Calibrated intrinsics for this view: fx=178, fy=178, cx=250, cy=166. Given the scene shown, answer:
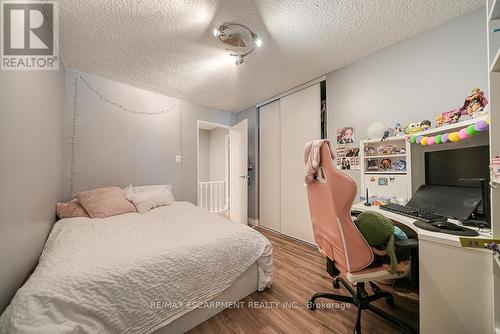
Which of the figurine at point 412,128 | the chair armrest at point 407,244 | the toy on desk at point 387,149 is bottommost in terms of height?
the chair armrest at point 407,244

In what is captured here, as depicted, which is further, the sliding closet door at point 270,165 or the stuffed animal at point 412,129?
the sliding closet door at point 270,165

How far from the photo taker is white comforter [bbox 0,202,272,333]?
0.81 meters

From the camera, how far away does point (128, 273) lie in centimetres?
101

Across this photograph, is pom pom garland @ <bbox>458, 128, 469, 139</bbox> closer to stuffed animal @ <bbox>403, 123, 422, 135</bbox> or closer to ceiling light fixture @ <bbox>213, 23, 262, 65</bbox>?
stuffed animal @ <bbox>403, 123, 422, 135</bbox>

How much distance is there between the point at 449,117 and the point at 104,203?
3435mm

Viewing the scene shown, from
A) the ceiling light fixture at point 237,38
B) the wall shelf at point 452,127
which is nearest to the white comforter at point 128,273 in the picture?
the wall shelf at point 452,127

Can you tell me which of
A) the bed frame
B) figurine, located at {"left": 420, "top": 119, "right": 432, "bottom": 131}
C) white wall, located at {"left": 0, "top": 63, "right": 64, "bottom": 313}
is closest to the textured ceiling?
white wall, located at {"left": 0, "top": 63, "right": 64, "bottom": 313}

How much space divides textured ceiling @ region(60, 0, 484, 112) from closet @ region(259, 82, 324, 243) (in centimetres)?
45

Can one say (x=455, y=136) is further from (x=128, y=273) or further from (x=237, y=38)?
(x=128, y=273)

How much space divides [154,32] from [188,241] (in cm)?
188

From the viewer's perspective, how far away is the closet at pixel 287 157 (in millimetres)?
2689

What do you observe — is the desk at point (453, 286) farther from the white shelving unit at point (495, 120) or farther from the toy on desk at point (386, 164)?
the toy on desk at point (386, 164)

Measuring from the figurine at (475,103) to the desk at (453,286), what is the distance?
891mm

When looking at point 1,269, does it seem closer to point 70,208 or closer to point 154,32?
point 70,208
